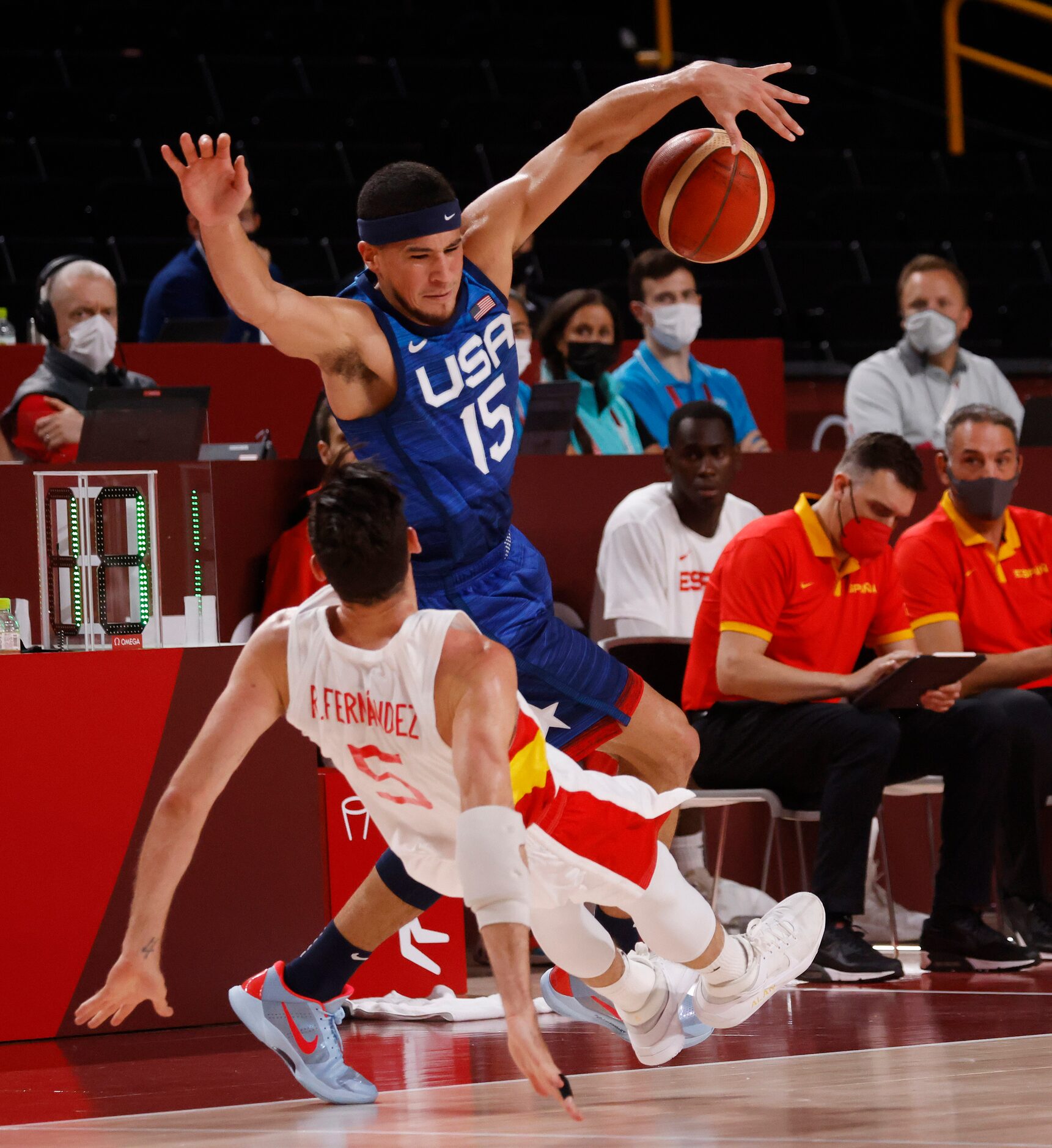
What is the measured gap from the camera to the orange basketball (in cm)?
429

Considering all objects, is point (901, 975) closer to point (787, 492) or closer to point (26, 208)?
point (787, 492)

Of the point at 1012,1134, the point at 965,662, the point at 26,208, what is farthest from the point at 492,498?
the point at 26,208

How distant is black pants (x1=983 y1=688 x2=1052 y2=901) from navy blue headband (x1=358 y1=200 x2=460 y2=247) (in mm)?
2665

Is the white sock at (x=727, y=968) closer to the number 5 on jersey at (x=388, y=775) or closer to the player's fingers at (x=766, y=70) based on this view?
the number 5 on jersey at (x=388, y=775)

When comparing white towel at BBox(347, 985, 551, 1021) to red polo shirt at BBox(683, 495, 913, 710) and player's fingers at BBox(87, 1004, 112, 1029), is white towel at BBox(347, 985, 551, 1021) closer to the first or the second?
red polo shirt at BBox(683, 495, 913, 710)

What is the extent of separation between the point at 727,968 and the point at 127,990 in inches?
47.9

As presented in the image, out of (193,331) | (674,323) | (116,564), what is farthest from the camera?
(193,331)

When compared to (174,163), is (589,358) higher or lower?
lower

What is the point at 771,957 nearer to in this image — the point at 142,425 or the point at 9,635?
the point at 9,635

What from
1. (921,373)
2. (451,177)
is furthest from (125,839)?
(451,177)

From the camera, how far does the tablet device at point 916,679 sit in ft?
Result: 17.3

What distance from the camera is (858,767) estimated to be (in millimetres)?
5238

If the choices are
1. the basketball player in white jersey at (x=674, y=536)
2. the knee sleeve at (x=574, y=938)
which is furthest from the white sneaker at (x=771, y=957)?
the basketball player in white jersey at (x=674, y=536)

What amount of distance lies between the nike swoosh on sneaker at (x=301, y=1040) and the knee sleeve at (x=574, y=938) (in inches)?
19.9
